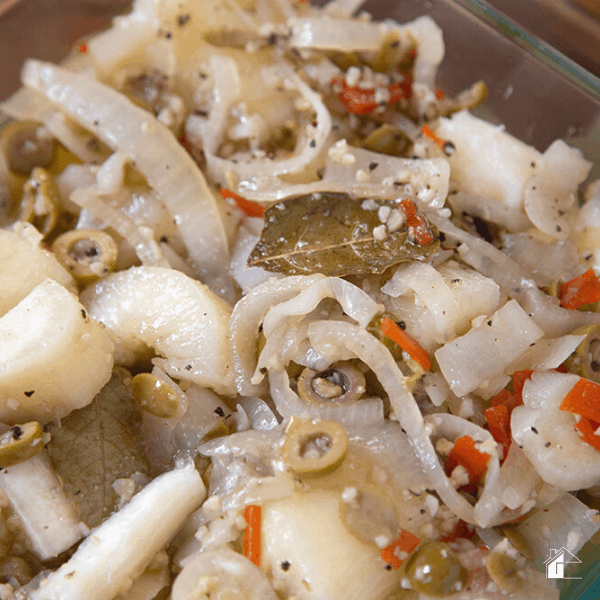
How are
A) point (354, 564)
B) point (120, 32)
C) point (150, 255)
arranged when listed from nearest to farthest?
point (354, 564)
point (150, 255)
point (120, 32)

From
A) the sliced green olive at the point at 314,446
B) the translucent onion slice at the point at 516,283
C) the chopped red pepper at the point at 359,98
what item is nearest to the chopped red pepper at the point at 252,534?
the sliced green olive at the point at 314,446

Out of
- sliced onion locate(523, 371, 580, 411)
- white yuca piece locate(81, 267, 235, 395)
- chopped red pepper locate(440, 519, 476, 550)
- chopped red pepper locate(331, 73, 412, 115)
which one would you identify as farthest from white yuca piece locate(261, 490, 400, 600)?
chopped red pepper locate(331, 73, 412, 115)

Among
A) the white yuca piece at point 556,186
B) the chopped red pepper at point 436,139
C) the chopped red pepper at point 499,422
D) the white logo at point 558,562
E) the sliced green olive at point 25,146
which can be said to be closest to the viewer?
the white logo at point 558,562

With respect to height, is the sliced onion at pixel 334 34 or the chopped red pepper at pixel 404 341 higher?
the sliced onion at pixel 334 34

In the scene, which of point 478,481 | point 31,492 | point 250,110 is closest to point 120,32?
point 250,110

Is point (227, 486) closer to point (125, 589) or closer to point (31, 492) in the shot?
point (125, 589)

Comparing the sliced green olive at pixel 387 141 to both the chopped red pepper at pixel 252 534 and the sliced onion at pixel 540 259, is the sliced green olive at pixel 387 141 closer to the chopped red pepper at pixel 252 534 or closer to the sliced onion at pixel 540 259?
the sliced onion at pixel 540 259

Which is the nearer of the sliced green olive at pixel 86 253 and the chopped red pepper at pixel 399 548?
the chopped red pepper at pixel 399 548

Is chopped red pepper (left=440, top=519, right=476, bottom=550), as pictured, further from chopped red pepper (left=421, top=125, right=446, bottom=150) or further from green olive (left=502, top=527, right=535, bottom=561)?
chopped red pepper (left=421, top=125, right=446, bottom=150)
